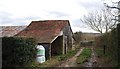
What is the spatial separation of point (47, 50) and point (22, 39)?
9550 millimetres

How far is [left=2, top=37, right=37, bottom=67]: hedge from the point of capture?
19594 mm

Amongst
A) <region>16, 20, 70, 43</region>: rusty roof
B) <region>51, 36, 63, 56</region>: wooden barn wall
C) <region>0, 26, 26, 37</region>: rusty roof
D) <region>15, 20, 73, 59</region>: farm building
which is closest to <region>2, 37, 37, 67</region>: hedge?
<region>15, 20, 73, 59</region>: farm building

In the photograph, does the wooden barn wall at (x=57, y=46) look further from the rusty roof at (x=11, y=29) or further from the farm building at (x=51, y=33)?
the rusty roof at (x=11, y=29)

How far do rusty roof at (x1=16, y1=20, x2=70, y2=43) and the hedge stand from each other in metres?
10.6

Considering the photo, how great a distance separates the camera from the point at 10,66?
63.6 ft

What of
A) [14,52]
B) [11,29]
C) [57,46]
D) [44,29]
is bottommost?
[57,46]

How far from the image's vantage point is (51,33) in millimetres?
34781

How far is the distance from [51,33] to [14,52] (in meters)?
15.1

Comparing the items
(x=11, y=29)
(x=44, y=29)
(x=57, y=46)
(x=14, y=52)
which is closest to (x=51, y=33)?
(x=57, y=46)

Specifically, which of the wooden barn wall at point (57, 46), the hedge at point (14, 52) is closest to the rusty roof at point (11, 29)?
the wooden barn wall at point (57, 46)

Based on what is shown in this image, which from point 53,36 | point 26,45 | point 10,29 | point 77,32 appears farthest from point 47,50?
point 77,32

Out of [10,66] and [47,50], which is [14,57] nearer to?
[10,66]

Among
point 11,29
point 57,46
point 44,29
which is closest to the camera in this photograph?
point 57,46

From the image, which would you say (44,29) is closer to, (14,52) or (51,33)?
(51,33)
